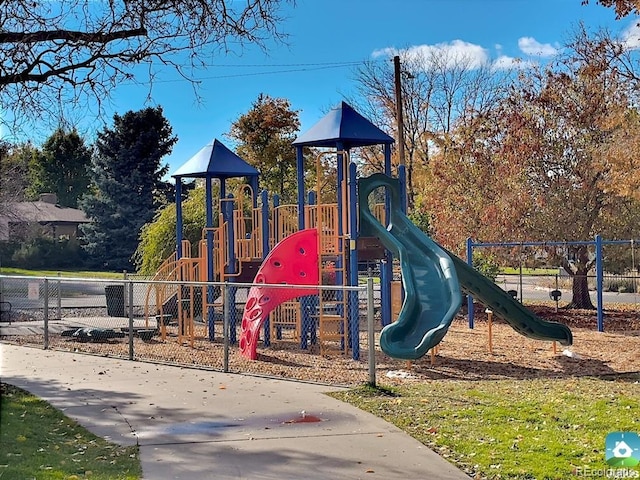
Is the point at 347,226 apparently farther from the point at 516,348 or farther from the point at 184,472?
the point at 184,472

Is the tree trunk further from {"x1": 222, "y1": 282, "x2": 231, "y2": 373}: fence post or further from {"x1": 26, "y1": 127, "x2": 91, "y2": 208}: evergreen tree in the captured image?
{"x1": 26, "y1": 127, "x2": 91, "y2": 208}: evergreen tree

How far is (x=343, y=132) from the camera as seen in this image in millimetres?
13516

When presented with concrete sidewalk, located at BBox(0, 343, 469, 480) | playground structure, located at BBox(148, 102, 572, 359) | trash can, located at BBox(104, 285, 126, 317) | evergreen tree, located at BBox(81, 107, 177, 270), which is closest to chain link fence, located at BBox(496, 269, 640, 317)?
playground structure, located at BBox(148, 102, 572, 359)

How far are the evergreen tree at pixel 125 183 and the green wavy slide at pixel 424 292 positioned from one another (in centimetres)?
3824

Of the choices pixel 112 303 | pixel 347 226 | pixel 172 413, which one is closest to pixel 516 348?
pixel 347 226

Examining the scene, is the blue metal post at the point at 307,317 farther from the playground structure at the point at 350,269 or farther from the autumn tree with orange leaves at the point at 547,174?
the autumn tree with orange leaves at the point at 547,174

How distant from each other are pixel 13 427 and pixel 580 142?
18087 mm

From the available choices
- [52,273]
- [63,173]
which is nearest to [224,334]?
[52,273]

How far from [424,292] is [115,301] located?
1123 cm

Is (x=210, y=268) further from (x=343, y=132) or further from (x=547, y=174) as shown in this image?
(x=547, y=174)

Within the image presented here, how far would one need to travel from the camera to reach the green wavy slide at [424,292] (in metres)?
10.8

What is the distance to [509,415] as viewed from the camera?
7.56 meters

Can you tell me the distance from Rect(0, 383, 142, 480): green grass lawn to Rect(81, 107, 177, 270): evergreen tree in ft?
141

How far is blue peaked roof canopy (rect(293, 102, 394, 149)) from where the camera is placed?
13.6 meters
